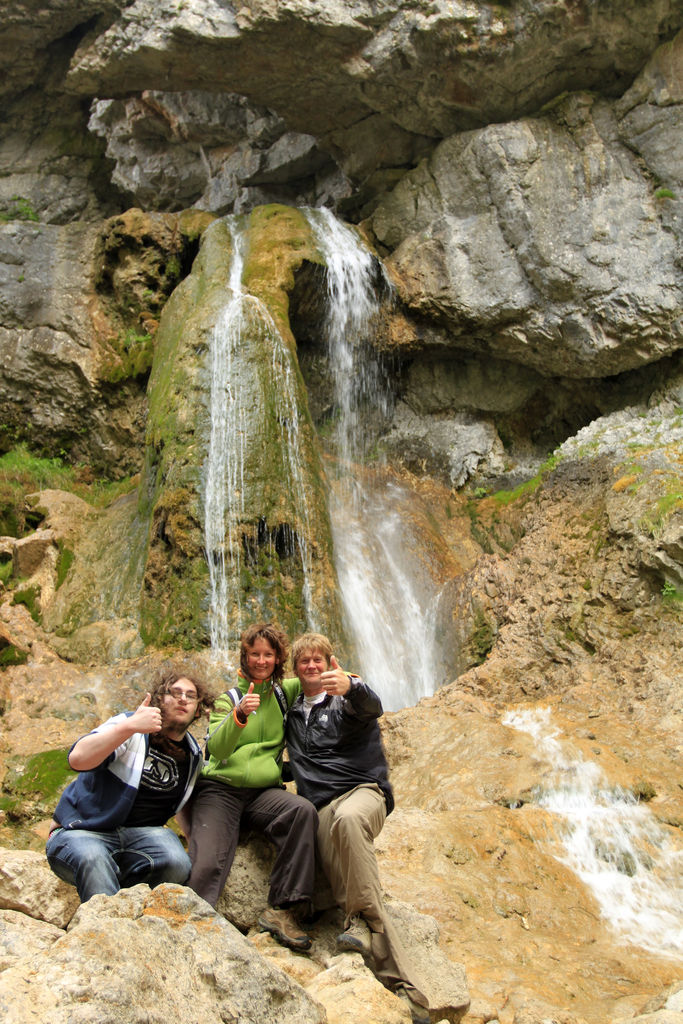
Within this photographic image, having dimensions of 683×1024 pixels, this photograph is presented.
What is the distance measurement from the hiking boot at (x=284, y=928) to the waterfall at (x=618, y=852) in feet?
7.24

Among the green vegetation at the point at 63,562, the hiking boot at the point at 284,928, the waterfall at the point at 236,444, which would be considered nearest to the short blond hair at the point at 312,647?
the hiking boot at the point at 284,928

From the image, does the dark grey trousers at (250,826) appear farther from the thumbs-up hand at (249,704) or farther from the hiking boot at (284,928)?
the thumbs-up hand at (249,704)

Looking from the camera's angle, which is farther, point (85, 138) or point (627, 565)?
point (85, 138)

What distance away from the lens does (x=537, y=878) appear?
4.65 meters

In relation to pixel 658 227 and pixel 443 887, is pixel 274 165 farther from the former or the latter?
pixel 443 887

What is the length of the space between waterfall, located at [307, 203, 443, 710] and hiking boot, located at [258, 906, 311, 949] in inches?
193

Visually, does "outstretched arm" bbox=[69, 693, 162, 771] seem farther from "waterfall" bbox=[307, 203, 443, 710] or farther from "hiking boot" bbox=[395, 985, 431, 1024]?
"waterfall" bbox=[307, 203, 443, 710]

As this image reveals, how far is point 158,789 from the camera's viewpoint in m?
3.14

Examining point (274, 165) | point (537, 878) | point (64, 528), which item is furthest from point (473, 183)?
point (537, 878)

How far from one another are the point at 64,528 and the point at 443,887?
686 centimetres

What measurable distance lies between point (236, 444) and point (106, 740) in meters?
6.12

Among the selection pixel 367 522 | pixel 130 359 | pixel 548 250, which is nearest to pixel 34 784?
pixel 367 522

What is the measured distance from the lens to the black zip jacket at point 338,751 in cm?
327

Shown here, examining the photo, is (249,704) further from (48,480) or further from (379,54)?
(379,54)
